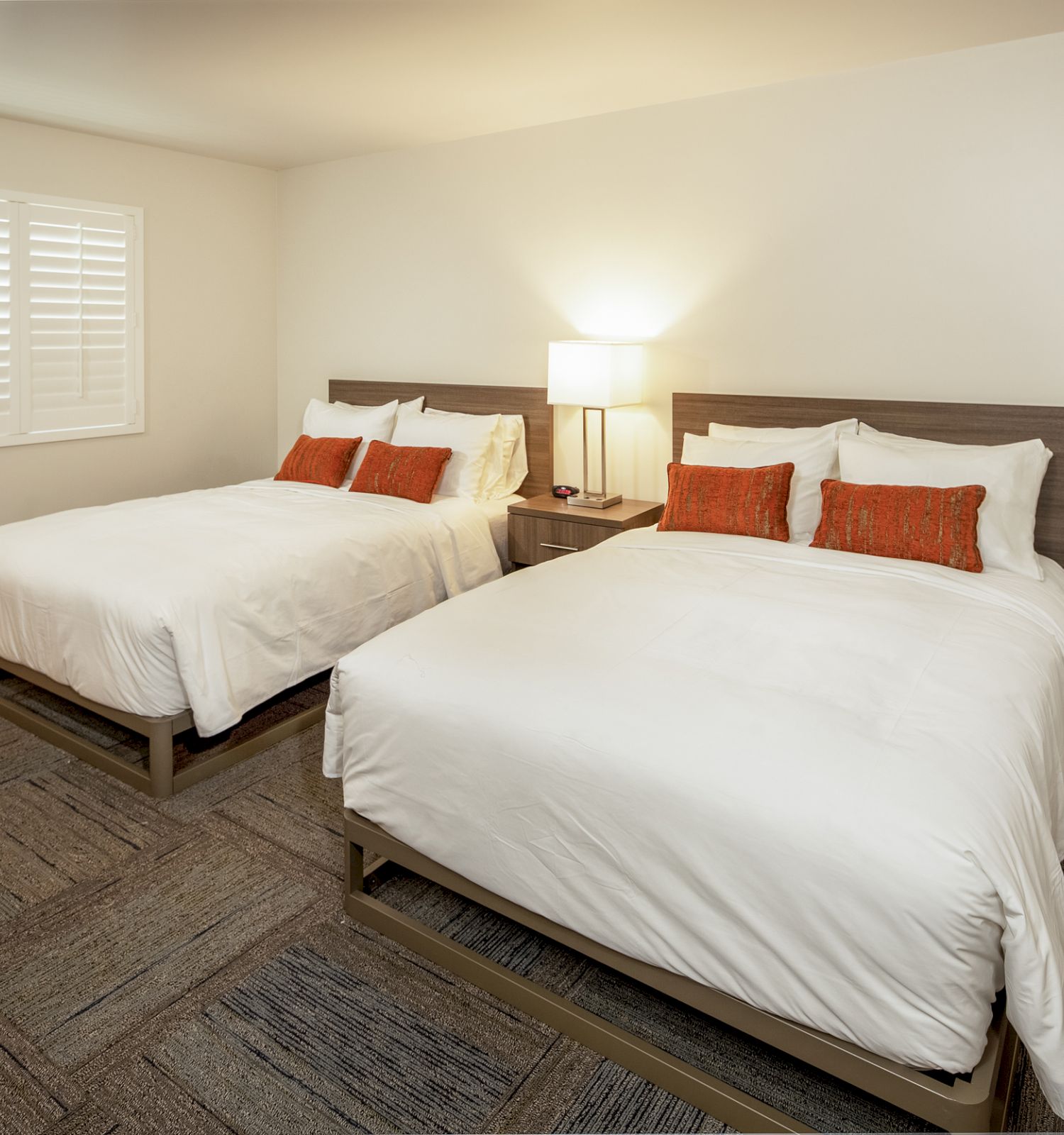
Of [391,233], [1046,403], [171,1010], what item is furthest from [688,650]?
[391,233]

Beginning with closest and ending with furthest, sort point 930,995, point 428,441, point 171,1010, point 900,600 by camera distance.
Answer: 1. point 930,995
2. point 171,1010
3. point 900,600
4. point 428,441

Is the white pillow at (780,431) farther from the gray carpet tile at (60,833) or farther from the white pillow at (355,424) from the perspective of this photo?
the gray carpet tile at (60,833)

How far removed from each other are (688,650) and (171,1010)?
141 cm

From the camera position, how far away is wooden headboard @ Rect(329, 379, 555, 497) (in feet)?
14.2

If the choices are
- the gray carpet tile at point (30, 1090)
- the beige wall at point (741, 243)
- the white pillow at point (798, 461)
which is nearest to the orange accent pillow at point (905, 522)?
the white pillow at point (798, 461)

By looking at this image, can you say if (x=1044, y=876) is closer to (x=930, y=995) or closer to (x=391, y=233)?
(x=930, y=995)

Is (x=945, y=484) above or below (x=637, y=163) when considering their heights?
below

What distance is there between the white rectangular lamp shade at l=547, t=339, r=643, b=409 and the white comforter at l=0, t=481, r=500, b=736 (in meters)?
0.76

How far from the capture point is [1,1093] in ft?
5.53

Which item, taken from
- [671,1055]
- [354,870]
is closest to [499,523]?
[354,870]

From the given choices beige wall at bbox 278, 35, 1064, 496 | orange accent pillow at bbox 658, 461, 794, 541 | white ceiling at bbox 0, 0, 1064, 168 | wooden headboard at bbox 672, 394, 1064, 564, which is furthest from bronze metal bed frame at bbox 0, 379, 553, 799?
white ceiling at bbox 0, 0, 1064, 168

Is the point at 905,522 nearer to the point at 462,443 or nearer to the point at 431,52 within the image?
the point at 462,443

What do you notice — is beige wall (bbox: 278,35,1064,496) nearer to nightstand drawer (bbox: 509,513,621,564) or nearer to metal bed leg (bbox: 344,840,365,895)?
nightstand drawer (bbox: 509,513,621,564)

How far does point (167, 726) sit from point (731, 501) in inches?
82.8
